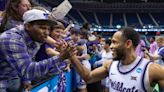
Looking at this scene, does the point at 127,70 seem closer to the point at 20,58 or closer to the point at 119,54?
the point at 119,54

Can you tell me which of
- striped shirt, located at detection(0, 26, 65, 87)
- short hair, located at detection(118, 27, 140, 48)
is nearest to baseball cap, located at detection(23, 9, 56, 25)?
striped shirt, located at detection(0, 26, 65, 87)

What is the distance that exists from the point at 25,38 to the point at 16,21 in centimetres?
54

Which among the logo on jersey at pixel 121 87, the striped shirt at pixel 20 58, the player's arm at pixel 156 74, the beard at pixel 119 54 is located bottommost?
the logo on jersey at pixel 121 87

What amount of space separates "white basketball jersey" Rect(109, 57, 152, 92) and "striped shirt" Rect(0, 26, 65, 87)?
39.4 inches

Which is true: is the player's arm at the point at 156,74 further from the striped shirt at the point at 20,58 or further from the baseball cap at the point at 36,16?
the baseball cap at the point at 36,16

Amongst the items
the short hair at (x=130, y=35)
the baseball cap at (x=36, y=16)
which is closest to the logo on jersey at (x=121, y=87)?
the short hair at (x=130, y=35)

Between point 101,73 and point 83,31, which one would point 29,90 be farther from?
point 83,31

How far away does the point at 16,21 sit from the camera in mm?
3307

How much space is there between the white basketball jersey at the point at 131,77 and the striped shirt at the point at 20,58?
1.00 metres

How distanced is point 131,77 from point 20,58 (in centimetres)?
130

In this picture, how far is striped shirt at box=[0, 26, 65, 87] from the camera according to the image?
2.67 metres

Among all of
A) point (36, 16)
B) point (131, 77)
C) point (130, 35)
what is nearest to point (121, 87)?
point (131, 77)

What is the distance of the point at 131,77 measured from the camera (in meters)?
3.58

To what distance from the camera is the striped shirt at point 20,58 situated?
8.76 ft
